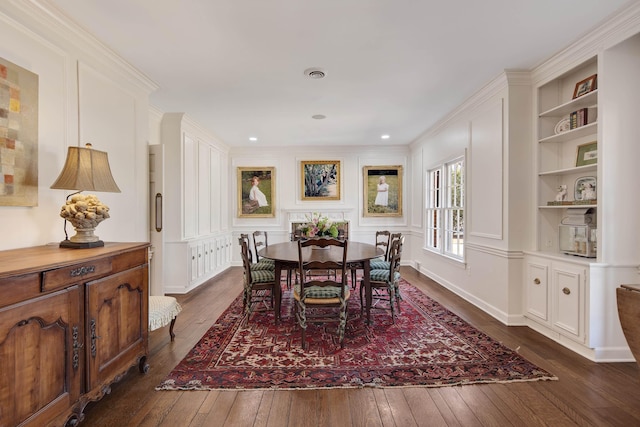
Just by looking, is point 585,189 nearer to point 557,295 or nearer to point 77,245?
point 557,295

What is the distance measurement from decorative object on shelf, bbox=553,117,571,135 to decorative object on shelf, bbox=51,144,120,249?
4.28 m

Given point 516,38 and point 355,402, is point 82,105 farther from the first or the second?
point 516,38

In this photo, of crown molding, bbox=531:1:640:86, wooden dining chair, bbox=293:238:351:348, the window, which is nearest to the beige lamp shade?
wooden dining chair, bbox=293:238:351:348

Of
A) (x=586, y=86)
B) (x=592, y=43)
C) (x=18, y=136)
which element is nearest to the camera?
(x=18, y=136)

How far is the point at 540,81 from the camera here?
11.2 feet

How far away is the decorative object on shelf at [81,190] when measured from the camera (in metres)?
2.16

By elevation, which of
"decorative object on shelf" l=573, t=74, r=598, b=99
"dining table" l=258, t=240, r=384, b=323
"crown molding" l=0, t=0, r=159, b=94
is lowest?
"dining table" l=258, t=240, r=384, b=323

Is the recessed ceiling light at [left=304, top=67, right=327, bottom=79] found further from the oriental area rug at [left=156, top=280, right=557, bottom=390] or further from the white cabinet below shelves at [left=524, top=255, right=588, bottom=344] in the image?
the white cabinet below shelves at [left=524, top=255, right=588, bottom=344]

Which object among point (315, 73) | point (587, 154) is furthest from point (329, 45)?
point (587, 154)

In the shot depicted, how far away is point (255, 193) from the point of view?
7.40 meters

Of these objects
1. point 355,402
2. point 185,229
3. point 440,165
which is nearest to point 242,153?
point 185,229

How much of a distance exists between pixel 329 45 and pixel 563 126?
2545 millimetres

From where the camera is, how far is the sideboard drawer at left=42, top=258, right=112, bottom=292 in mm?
1606

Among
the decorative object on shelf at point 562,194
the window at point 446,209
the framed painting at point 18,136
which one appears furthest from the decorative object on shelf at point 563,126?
the framed painting at point 18,136
